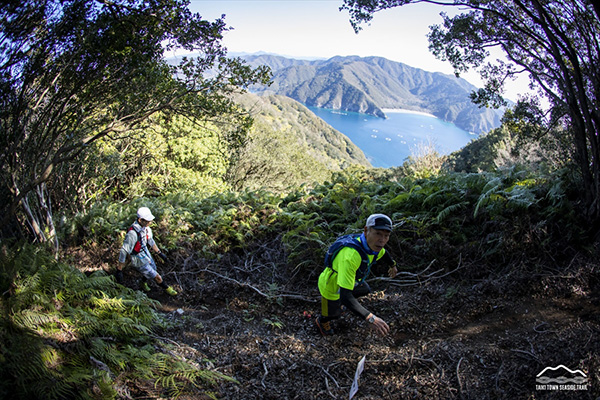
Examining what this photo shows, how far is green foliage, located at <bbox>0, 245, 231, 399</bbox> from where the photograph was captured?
297 cm

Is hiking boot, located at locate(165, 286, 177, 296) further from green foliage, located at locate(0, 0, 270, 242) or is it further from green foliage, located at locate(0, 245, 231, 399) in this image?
green foliage, located at locate(0, 0, 270, 242)

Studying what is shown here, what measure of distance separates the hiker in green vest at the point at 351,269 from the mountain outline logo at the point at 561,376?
147cm

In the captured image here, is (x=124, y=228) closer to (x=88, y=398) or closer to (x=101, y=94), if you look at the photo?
(x=101, y=94)

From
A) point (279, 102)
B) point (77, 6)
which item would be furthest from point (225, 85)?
point (279, 102)

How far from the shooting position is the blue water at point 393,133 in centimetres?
8766

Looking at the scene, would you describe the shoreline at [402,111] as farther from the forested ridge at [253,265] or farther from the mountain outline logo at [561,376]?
the mountain outline logo at [561,376]

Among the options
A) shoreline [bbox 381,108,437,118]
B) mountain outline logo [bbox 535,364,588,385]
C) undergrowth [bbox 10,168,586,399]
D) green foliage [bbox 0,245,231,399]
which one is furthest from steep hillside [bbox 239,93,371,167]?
mountain outline logo [bbox 535,364,588,385]

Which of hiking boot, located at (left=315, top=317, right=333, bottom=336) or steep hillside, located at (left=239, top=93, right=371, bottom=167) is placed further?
steep hillside, located at (left=239, top=93, right=371, bottom=167)

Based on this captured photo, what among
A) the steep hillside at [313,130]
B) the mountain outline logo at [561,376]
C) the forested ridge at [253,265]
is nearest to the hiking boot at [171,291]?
the forested ridge at [253,265]

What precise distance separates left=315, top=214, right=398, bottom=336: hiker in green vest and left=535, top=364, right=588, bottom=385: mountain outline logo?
4.83 ft

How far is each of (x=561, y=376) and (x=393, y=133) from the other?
116202 mm

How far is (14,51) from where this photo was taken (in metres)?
5.25

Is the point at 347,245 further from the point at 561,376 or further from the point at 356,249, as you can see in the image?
the point at 561,376

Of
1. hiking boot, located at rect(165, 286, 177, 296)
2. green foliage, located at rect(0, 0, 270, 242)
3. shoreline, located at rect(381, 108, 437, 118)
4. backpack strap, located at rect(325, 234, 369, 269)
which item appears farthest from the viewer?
shoreline, located at rect(381, 108, 437, 118)
